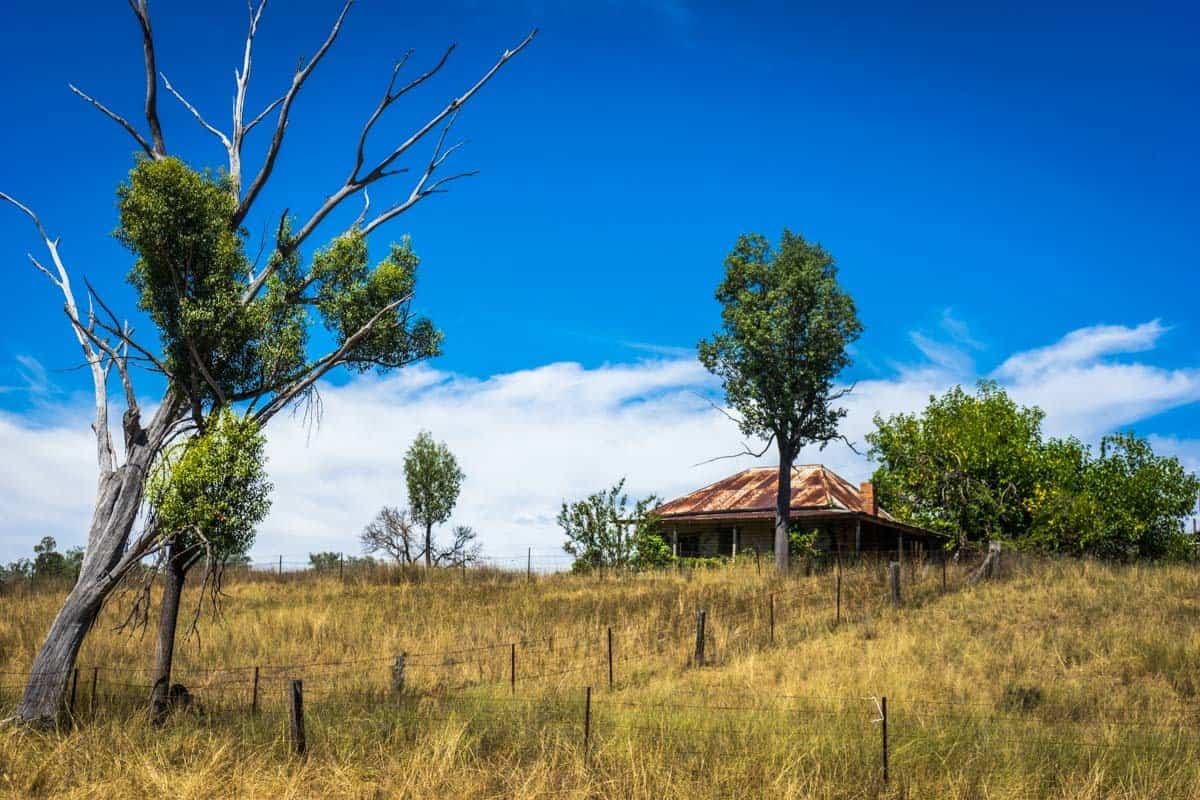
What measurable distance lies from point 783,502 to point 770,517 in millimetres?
4424

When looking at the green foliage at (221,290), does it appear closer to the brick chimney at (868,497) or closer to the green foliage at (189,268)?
the green foliage at (189,268)

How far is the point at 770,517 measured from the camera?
3997 centimetres

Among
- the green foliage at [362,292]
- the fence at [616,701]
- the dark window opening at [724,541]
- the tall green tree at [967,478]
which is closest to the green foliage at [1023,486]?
the tall green tree at [967,478]

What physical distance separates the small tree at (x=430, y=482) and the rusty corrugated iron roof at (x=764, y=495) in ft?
53.2

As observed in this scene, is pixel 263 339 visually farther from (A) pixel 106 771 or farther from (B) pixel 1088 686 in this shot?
(B) pixel 1088 686

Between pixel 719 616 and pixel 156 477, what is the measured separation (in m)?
14.2

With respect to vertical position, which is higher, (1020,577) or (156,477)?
(156,477)

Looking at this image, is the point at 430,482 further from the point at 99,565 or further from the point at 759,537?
the point at 99,565

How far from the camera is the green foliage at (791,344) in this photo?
35625mm

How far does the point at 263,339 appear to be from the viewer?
786 inches

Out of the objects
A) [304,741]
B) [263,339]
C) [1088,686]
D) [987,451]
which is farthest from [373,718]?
[987,451]

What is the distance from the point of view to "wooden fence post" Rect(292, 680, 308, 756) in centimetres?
1236

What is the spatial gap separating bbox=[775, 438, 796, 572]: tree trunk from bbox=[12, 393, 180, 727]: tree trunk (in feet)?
73.4

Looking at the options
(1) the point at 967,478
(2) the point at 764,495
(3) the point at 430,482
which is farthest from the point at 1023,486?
(3) the point at 430,482
